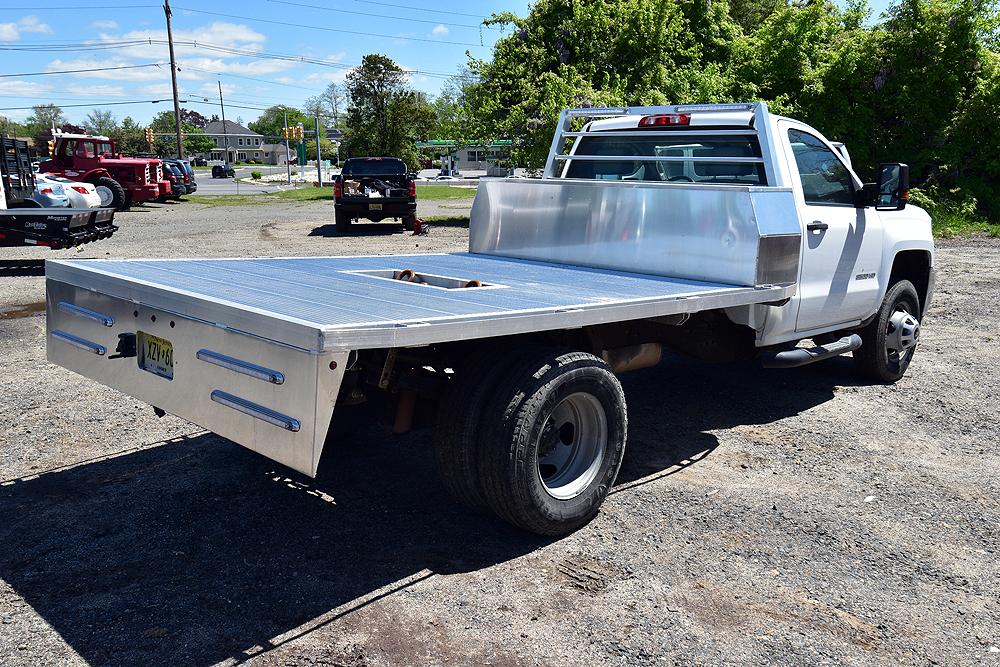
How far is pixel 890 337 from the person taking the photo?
23.7 ft

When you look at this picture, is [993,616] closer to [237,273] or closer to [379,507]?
[379,507]

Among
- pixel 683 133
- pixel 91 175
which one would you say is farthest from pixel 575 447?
pixel 91 175

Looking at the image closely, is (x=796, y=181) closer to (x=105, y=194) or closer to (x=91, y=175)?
(x=105, y=194)

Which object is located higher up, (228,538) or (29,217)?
(29,217)

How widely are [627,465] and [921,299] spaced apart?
4.01 meters

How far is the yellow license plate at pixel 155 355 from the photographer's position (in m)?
3.89

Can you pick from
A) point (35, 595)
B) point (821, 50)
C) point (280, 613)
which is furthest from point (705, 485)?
point (821, 50)

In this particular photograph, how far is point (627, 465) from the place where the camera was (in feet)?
17.4

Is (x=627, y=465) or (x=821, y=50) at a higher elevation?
(x=821, y=50)

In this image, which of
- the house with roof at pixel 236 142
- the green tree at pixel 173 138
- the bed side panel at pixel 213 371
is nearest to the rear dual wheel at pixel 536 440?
the bed side panel at pixel 213 371

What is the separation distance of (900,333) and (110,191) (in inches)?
1066

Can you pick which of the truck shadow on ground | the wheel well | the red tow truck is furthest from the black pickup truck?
the truck shadow on ground

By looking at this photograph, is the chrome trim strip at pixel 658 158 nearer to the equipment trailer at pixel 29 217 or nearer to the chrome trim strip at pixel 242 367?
the chrome trim strip at pixel 242 367

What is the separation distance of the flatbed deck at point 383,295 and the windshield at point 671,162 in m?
1.24
